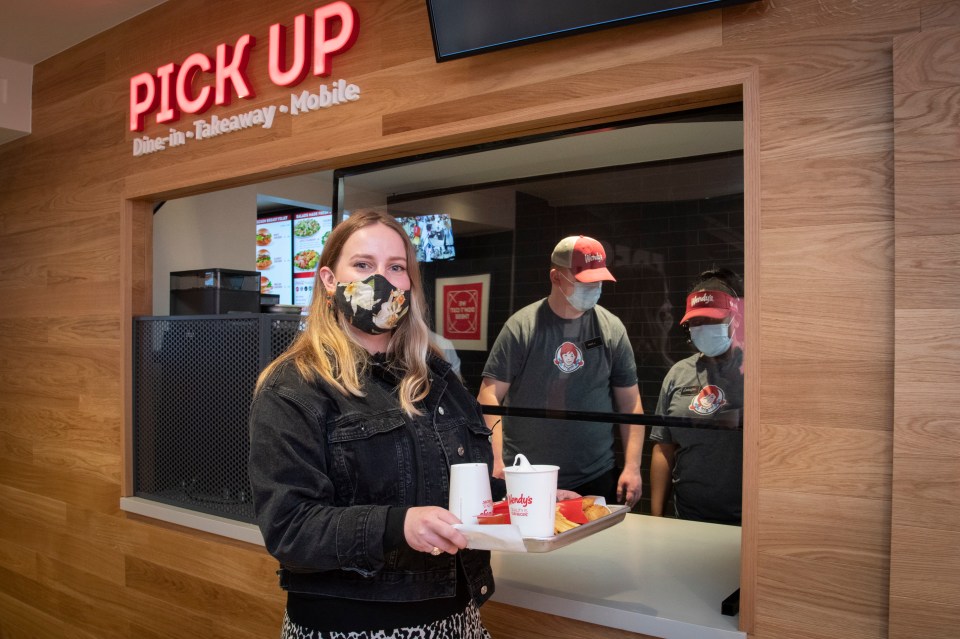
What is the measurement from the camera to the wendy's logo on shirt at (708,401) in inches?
76.4

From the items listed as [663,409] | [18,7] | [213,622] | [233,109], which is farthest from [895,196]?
[18,7]

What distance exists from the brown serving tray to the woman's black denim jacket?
23cm

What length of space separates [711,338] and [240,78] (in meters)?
1.82

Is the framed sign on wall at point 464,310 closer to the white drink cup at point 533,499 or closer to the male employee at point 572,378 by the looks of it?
the male employee at point 572,378

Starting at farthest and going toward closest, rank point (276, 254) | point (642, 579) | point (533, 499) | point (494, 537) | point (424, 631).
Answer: point (276, 254)
point (642, 579)
point (424, 631)
point (533, 499)
point (494, 537)

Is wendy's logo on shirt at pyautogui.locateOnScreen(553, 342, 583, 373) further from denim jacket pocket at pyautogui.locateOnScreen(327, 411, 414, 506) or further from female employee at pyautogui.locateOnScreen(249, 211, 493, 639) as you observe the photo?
denim jacket pocket at pyautogui.locateOnScreen(327, 411, 414, 506)

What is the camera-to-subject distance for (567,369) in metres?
2.27

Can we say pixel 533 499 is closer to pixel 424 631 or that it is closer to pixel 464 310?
pixel 424 631

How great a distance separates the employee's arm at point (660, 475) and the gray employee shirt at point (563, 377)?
128mm

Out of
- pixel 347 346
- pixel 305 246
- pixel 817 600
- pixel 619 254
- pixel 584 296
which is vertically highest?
pixel 305 246

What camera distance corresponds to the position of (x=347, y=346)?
1.56m

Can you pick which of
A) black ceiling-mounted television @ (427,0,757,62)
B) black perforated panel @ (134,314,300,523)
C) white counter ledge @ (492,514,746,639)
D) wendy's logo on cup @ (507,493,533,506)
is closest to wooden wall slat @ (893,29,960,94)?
black ceiling-mounted television @ (427,0,757,62)

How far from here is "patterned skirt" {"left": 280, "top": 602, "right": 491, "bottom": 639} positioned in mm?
1441

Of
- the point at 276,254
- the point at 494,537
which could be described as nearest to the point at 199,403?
the point at 494,537
